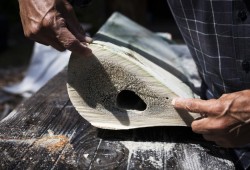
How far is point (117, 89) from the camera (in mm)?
1496

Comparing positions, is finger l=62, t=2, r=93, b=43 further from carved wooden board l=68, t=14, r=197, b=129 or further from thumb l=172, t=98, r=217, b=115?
thumb l=172, t=98, r=217, b=115

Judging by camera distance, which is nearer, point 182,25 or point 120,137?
point 120,137

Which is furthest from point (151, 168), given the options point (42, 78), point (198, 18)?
point (42, 78)

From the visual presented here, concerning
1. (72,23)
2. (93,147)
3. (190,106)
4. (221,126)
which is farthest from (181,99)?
(72,23)

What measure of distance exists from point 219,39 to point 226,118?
452mm

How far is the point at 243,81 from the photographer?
163 centimetres

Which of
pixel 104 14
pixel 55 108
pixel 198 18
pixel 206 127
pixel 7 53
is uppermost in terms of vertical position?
pixel 198 18

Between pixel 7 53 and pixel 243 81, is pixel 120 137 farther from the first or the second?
pixel 7 53

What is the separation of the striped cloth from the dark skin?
1.09ft

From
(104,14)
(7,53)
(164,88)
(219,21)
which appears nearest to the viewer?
(164,88)

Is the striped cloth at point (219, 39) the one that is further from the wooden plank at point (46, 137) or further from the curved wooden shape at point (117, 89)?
the wooden plank at point (46, 137)

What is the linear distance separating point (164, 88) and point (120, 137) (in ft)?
0.88

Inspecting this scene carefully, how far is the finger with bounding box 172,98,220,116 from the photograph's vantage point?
51.7 inches

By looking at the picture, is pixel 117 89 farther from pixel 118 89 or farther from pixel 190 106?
pixel 190 106
